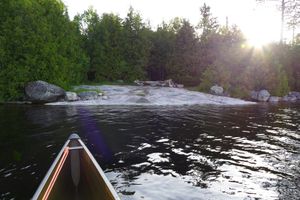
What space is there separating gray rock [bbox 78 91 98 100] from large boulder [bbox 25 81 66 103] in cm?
218

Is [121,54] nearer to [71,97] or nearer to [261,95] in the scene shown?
[71,97]

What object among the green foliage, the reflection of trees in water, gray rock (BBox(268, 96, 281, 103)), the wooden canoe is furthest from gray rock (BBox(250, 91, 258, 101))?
the wooden canoe

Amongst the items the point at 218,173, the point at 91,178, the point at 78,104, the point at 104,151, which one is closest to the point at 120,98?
the point at 78,104

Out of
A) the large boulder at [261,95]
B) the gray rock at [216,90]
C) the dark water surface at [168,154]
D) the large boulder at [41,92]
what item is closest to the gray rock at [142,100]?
the large boulder at [41,92]

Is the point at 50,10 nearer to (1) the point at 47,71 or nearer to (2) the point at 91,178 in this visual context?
(1) the point at 47,71

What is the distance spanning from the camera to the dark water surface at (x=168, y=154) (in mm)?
8000

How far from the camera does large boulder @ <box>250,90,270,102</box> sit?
125ft

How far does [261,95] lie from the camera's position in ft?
126

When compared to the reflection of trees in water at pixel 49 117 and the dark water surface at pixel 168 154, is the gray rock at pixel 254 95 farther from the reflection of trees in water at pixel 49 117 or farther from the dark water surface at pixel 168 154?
the reflection of trees in water at pixel 49 117

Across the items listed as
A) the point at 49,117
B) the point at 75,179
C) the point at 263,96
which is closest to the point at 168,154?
the point at 75,179

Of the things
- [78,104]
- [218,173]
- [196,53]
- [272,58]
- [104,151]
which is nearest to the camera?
[218,173]

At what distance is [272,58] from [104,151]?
37737 millimetres

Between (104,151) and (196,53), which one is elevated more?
(196,53)

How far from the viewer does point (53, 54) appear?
3366 cm
